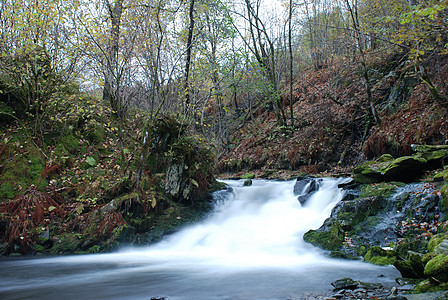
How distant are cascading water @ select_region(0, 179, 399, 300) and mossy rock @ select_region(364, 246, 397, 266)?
0.62 feet

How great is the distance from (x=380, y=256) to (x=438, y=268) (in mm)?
1888

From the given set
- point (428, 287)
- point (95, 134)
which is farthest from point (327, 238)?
point (95, 134)

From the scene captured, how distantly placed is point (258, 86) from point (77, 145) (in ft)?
29.2

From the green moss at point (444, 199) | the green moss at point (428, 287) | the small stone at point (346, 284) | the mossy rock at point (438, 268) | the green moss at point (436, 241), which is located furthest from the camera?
the green moss at point (444, 199)

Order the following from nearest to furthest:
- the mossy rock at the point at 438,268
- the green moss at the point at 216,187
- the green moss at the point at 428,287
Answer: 1. the green moss at the point at 428,287
2. the mossy rock at the point at 438,268
3. the green moss at the point at 216,187

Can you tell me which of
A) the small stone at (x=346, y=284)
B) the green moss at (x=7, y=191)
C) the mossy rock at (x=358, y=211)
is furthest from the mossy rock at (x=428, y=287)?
the green moss at (x=7, y=191)

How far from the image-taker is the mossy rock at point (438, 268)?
2.97 metres

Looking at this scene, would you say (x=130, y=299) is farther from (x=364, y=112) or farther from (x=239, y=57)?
(x=364, y=112)

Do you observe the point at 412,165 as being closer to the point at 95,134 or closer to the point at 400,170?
the point at 400,170

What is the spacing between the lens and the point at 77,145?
8.69 metres

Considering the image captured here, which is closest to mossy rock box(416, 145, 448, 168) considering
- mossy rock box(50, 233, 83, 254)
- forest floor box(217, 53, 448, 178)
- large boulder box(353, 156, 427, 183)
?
large boulder box(353, 156, 427, 183)

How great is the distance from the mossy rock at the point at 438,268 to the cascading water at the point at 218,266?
71 cm

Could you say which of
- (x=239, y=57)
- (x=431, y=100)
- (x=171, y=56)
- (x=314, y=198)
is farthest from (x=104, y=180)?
(x=431, y=100)

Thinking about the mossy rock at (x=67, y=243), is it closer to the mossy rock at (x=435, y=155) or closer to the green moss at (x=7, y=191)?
the green moss at (x=7, y=191)
